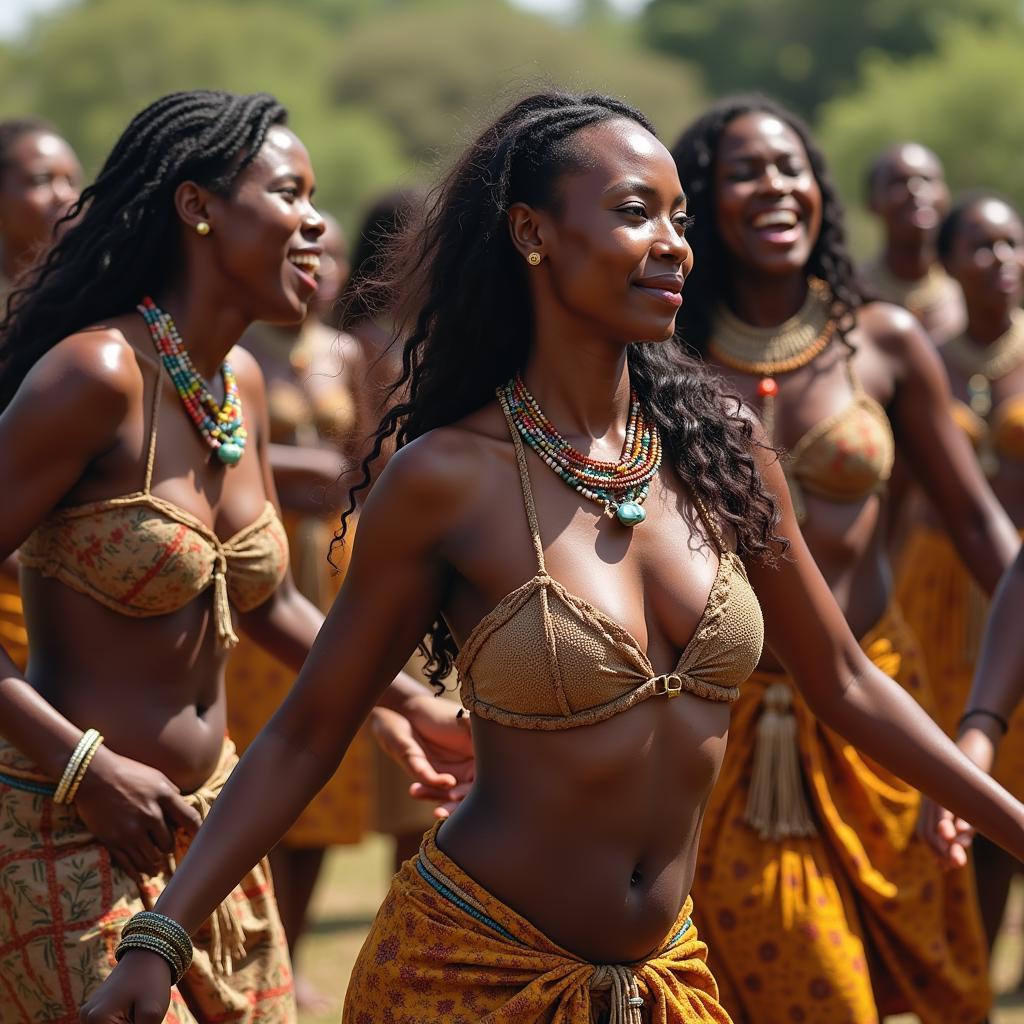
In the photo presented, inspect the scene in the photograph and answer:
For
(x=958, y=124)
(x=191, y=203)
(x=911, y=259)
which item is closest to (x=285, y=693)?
(x=191, y=203)

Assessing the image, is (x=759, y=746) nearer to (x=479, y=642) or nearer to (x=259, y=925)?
(x=259, y=925)

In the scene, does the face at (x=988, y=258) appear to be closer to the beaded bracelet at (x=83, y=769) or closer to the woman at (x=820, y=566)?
the woman at (x=820, y=566)

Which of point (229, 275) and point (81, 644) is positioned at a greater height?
point (229, 275)

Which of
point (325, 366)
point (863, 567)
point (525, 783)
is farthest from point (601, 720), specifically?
point (325, 366)

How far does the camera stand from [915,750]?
3545 mm

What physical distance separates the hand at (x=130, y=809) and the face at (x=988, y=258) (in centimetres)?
479

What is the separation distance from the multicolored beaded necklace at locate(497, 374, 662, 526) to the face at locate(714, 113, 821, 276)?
1687mm

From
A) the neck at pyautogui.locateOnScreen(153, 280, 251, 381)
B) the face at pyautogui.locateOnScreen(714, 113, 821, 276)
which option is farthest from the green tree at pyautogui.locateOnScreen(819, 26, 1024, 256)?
the neck at pyautogui.locateOnScreen(153, 280, 251, 381)

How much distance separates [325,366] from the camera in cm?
845

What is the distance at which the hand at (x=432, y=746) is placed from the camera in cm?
390

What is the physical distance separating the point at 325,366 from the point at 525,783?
215 inches

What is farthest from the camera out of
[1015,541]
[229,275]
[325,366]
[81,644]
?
[325,366]

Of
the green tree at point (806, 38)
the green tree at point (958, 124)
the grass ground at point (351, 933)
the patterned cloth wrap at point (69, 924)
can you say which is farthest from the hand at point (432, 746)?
the green tree at point (806, 38)

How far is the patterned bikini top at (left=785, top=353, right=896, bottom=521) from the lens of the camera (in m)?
4.84
